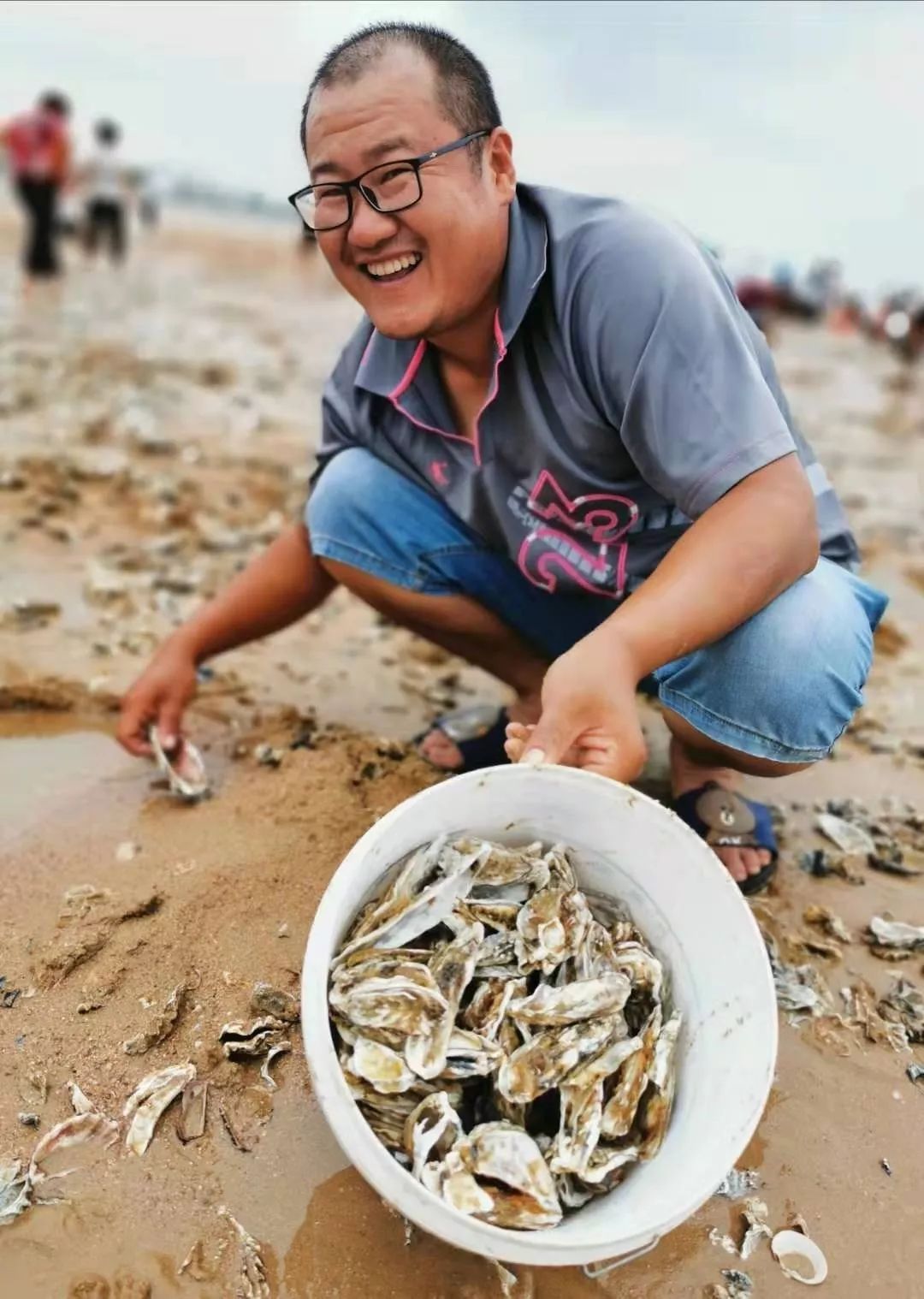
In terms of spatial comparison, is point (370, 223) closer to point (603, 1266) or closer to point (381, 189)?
point (381, 189)

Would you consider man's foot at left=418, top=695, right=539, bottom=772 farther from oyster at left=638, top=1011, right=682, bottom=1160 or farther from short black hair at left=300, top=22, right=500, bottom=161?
short black hair at left=300, top=22, right=500, bottom=161

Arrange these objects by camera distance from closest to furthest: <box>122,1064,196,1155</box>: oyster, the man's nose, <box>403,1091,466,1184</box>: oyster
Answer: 1. <box>403,1091,466,1184</box>: oyster
2. <box>122,1064,196,1155</box>: oyster
3. the man's nose

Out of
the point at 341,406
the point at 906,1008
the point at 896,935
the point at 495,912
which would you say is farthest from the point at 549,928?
the point at 341,406

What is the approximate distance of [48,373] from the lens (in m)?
6.62

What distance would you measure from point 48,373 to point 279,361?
109 inches

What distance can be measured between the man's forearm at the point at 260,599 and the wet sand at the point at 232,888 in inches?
14.4

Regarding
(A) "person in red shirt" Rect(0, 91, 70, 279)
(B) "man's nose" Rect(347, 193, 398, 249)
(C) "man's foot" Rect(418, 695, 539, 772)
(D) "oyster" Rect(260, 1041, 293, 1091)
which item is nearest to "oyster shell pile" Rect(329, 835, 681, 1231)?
(D) "oyster" Rect(260, 1041, 293, 1091)

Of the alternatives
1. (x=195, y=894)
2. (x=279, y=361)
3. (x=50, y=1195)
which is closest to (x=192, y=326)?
(x=279, y=361)

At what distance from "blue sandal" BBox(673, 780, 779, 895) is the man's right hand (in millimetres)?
1310

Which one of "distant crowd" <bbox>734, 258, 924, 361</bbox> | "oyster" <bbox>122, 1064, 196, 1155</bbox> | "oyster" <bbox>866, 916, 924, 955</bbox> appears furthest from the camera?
"distant crowd" <bbox>734, 258, 924, 361</bbox>

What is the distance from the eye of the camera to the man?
1.82 metres

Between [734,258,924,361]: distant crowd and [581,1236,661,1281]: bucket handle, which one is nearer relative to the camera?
[581,1236,661,1281]: bucket handle

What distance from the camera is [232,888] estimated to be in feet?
7.26

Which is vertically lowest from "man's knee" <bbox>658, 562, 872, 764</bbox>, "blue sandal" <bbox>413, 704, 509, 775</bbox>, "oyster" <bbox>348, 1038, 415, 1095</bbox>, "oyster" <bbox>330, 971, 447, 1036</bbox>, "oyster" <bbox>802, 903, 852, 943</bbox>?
"oyster" <bbox>802, 903, 852, 943</bbox>
